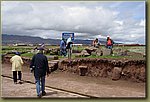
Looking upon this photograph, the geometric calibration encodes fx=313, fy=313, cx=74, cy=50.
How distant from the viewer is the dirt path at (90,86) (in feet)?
28.0

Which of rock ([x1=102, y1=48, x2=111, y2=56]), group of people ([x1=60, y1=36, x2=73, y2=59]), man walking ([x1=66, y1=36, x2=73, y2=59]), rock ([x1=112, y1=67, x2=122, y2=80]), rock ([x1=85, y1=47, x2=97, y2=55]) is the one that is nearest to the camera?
rock ([x1=112, y1=67, x2=122, y2=80])

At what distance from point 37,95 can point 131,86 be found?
2897mm

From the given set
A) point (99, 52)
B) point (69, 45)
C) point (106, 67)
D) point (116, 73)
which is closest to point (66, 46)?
point (69, 45)

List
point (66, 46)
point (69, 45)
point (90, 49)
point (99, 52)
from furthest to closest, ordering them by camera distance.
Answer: point (90, 49) → point (99, 52) → point (66, 46) → point (69, 45)

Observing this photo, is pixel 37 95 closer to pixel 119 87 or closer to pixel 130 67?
pixel 119 87

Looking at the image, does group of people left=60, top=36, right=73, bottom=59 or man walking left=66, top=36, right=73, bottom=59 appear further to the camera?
group of people left=60, top=36, right=73, bottom=59

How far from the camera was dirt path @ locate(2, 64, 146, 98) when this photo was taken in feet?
28.0

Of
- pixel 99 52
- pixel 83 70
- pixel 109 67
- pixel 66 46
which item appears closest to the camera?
pixel 109 67

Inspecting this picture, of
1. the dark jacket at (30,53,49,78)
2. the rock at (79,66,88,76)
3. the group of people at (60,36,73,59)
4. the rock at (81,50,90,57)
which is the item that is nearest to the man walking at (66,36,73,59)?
the group of people at (60,36,73,59)

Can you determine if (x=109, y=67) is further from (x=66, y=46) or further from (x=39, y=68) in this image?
(x=39, y=68)

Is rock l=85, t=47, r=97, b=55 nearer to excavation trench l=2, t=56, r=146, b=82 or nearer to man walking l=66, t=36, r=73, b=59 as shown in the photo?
man walking l=66, t=36, r=73, b=59

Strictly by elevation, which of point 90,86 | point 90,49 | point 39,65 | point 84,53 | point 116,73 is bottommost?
point 90,86

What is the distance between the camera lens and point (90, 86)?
9.51 metres

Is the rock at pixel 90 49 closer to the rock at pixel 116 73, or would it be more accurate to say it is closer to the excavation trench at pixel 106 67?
the excavation trench at pixel 106 67
